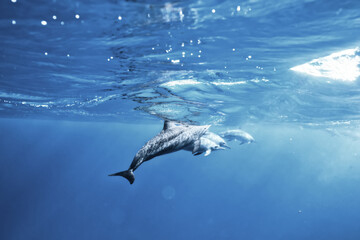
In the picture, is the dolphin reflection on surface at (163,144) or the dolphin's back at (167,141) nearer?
the dolphin reflection on surface at (163,144)

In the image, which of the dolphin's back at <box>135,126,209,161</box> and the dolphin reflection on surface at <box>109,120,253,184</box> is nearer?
the dolphin reflection on surface at <box>109,120,253,184</box>

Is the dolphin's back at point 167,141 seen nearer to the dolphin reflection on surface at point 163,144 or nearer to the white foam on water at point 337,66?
the dolphin reflection on surface at point 163,144

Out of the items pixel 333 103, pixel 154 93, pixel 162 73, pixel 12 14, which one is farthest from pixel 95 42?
pixel 333 103

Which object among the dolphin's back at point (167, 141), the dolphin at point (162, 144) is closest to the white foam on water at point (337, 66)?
the dolphin at point (162, 144)

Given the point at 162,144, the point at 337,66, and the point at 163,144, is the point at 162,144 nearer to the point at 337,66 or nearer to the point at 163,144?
the point at 163,144

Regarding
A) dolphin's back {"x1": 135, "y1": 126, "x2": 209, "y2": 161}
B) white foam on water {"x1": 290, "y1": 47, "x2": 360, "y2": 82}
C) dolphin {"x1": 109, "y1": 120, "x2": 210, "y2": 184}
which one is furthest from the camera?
white foam on water {"x1": 290, "y1": 47, "x2": 360, "y2": 82}

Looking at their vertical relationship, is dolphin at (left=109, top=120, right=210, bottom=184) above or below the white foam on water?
below

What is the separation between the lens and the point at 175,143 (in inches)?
233

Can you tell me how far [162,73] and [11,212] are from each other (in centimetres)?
6659

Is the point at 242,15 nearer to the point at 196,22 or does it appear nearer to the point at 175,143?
the point at 196,22

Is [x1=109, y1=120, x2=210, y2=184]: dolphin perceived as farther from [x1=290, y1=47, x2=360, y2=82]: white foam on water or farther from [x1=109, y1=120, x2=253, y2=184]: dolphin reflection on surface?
[x1=290, y1=47, x2=360, y2=82]: white foam on water

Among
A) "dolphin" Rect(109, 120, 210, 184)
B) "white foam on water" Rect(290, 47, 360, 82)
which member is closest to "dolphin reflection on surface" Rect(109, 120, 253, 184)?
"dolphin" Rect(109, 120, 210, 184)

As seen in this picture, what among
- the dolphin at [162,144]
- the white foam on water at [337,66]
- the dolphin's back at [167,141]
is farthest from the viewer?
the white foam on water at [337,66]

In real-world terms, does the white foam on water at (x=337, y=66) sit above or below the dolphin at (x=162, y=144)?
above
